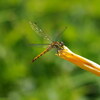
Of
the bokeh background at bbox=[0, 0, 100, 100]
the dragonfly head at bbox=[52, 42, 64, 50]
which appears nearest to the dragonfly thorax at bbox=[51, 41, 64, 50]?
the dragonfly head at bbox=[52, 42, 64, 50]

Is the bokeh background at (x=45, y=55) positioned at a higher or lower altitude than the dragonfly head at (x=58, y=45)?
higher

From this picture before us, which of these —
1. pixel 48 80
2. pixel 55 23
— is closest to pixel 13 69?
pixel 48 80

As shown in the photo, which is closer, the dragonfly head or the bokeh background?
the dragonfly head

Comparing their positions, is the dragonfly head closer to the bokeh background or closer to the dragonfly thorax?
the dragonfly thorax

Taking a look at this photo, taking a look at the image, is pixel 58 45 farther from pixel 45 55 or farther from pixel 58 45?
pixel 45 55

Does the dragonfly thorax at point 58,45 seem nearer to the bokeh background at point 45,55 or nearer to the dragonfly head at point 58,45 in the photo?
the dragonfly head at point 58,45

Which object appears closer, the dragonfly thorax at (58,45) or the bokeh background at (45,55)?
the dragonfly thorax at (58,45)

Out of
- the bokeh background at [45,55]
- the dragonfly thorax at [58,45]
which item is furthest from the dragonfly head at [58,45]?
the bokeh background at [45,55]

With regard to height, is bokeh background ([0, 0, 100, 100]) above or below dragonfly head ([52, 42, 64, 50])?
above

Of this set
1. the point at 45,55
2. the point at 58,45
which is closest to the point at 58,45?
the point at 58,45
